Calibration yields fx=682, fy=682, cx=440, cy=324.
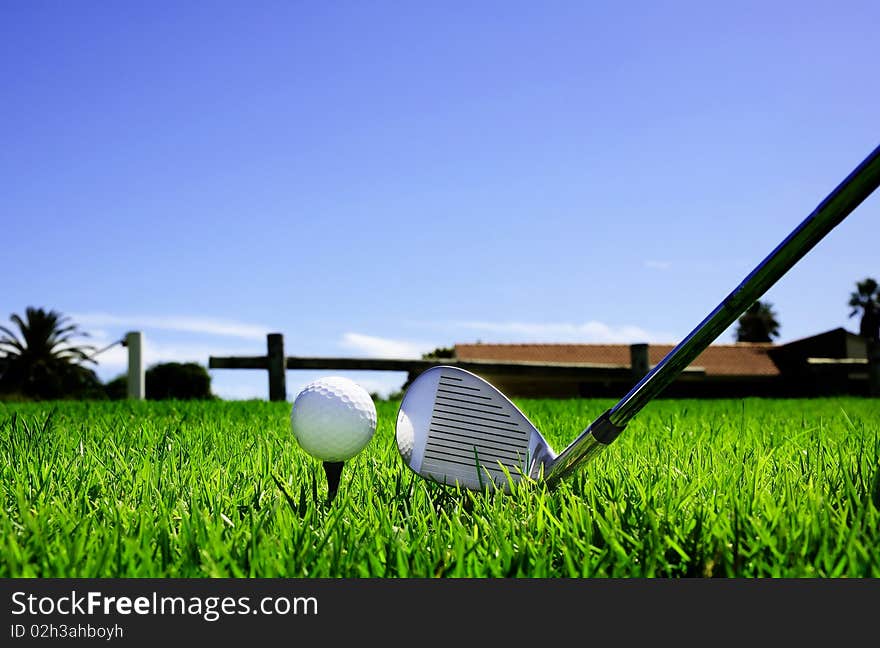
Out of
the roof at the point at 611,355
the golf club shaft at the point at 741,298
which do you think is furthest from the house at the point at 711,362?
the golf club shaft at the point at 741,298

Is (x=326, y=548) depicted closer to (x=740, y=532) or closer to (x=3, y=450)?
(x=740, y=532)

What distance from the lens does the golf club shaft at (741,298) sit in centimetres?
175

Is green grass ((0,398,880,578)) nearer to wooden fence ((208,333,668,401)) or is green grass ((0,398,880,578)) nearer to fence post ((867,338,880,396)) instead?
wooden fence ((208,333,668,401))

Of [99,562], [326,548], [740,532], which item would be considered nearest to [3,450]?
[99,562]

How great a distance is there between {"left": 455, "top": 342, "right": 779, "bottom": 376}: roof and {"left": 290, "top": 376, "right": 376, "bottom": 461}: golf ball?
31.7 metres

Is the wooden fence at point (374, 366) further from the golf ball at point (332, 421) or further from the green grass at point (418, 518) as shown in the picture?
the golf ball at point (332, 421)

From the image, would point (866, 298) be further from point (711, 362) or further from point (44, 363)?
point (44, 363)

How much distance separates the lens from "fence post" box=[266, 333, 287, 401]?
10.5 metres

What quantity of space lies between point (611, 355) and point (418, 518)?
37.0 meters

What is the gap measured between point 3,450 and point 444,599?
318cm

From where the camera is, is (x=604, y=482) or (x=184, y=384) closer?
(x=604, y=482)

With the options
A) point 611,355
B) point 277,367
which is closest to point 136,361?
point 277,367

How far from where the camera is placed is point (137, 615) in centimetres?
146

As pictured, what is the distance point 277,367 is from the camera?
10461 millimetres
